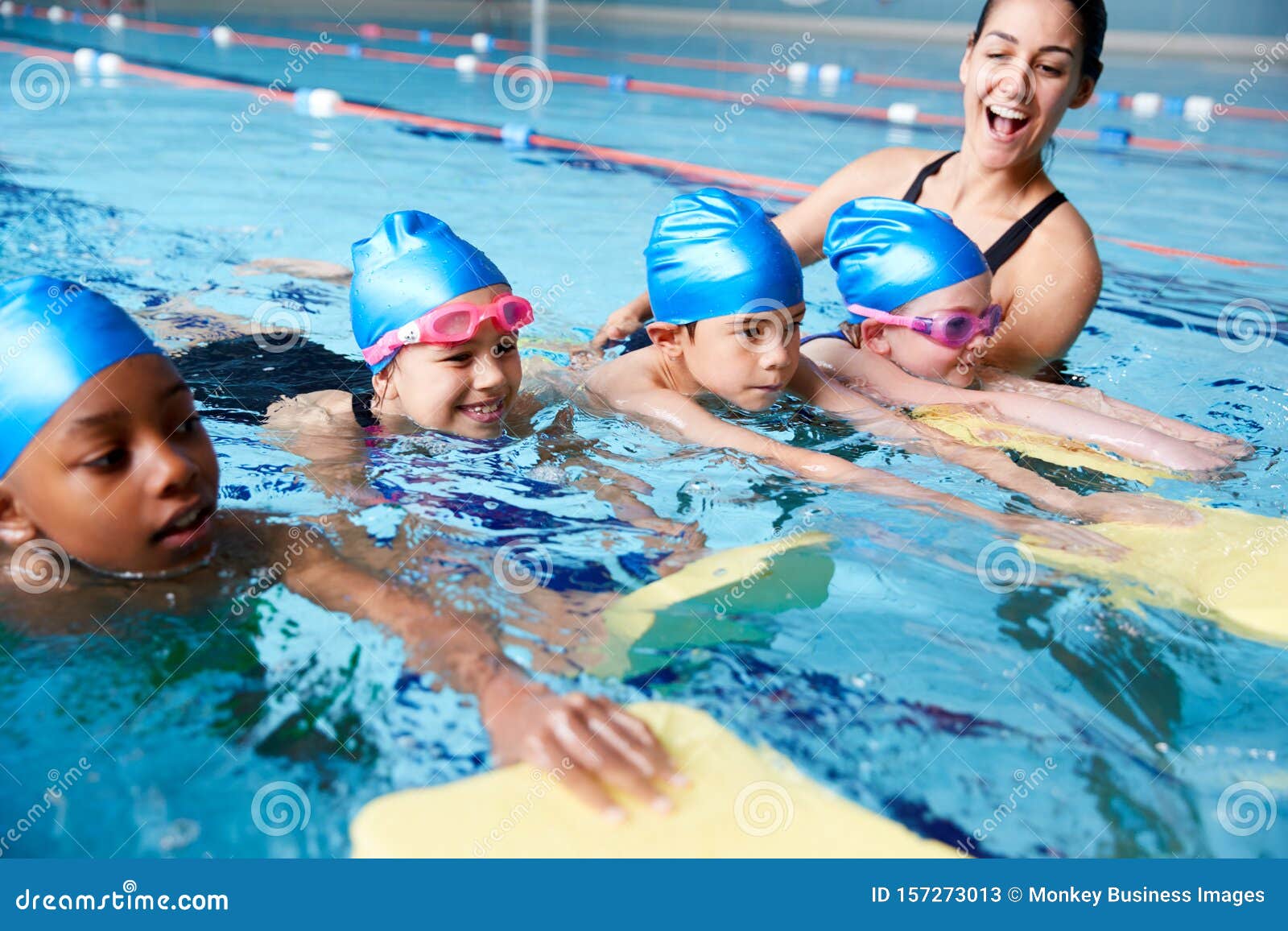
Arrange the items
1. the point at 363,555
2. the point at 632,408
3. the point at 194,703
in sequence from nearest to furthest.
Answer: the point at 194,703 < the point at 363,555 < the point at 632,408

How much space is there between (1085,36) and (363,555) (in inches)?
118

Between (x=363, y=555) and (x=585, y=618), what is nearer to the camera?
(x=585, y=618)

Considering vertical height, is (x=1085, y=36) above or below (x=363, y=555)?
above

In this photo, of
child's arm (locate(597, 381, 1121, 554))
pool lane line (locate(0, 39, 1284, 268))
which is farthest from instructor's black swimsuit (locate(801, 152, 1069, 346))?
pool lane line (locate(0, 39, 1284, 268))

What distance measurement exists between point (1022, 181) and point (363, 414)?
8.27 ft

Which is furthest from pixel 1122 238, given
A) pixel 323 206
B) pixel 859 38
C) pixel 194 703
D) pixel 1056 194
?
pixel 859 38

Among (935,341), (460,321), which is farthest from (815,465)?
(460,321)

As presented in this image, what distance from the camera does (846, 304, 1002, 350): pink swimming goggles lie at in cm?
363

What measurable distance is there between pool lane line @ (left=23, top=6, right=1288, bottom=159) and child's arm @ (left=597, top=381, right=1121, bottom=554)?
552 cm

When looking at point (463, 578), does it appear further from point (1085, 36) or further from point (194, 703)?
point (1085, 36)

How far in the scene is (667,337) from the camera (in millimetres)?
3516

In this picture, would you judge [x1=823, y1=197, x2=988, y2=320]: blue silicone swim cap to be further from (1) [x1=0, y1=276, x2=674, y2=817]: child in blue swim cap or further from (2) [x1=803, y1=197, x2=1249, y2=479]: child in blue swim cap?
(1) [x1=0, y1=276, x2=674, y2=817]: child in blue swim cap

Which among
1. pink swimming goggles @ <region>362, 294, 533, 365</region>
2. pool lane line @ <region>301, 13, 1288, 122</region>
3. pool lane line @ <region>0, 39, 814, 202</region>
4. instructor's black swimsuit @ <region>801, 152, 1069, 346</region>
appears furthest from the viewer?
pool lane line @ <region>301, 13, 1288, 122</region>

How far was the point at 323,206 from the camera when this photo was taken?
266 inches
